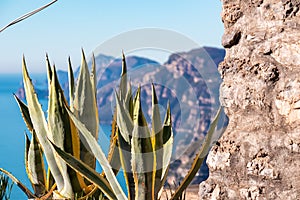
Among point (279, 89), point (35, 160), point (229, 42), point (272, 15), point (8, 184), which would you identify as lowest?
point (8, 184)

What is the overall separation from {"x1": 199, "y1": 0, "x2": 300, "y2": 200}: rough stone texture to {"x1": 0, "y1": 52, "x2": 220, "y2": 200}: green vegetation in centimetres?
11

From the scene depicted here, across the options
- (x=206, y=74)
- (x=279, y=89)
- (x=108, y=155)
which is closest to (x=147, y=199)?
(x=108, y=155)

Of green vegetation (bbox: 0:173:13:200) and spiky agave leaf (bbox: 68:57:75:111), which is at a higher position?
spiky agave leaf (bbox: 68:57:75:111)

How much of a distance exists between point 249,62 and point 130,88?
537 millimetres

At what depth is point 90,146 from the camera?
160 centimetres

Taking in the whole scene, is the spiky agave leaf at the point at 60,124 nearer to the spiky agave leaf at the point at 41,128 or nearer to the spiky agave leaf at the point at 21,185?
the spiky agave leaf at the point at 41,128

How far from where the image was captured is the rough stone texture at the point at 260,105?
149 cm

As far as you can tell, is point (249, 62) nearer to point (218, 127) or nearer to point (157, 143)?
point (218, 127)

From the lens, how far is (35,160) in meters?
1.97

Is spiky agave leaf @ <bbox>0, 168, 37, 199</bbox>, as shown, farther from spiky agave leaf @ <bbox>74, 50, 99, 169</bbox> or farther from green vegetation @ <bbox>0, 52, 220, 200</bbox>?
spiky agave leaf @ <bbox>74, 50, 99, 169</bbox>

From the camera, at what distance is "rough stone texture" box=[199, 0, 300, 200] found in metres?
1.49

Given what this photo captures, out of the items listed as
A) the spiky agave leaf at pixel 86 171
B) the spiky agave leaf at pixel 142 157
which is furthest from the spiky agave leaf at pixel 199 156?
the spiky agave leaf at pixel 86 171

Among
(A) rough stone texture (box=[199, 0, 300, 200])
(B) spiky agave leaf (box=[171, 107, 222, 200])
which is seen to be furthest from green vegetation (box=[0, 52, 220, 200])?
(A) rough stone texture (box=[199, 0, 300, 200])

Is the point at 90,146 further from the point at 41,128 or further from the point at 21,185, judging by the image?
the point at 21,185
